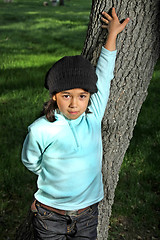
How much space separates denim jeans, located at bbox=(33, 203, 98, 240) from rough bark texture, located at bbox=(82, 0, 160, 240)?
0.52 m

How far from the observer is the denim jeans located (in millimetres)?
2129

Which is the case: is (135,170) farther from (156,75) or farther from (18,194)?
(156,75)

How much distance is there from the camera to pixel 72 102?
196cm

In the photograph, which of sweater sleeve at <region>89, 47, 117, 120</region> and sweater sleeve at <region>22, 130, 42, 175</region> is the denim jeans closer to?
sweater sleeve at <region>22, 130, 42, 175</region>

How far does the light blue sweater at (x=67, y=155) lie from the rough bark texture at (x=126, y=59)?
0.45 feet

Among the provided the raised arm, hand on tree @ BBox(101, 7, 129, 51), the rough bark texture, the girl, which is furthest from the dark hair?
hand on tree @ BBox(101, 7, 129, 51)

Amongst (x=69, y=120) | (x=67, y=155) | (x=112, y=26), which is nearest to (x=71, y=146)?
(x=67, y=155)

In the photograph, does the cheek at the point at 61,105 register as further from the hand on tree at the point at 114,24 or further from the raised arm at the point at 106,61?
the hand on tree at the point at 114,24

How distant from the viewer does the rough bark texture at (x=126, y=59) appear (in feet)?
7.07

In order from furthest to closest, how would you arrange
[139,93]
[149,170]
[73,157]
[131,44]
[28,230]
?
[149,170]
[28,230]
[139,93]
[131,44]
[73,157]

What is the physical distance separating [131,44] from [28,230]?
1.83m

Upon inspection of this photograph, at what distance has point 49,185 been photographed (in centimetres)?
209

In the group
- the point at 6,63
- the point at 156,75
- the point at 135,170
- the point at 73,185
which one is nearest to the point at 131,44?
the point at 73,185

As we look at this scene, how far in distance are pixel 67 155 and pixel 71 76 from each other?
0.50 m
